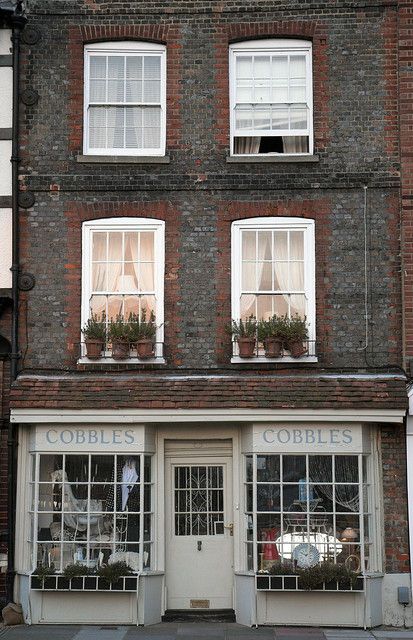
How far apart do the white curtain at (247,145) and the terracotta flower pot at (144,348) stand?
3265 mm

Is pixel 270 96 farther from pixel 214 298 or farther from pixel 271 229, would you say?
pixel 214 298

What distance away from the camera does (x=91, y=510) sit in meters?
13.9

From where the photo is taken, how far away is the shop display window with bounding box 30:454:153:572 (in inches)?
544

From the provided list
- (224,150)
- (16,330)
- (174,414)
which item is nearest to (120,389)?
(174,414)

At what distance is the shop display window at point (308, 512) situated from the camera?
1371cm

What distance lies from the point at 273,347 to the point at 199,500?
101 inches

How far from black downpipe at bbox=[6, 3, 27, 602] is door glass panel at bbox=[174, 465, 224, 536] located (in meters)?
2.41

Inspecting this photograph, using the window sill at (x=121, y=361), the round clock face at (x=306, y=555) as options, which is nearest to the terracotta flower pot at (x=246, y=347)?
the window sill at (x=121, y=361)

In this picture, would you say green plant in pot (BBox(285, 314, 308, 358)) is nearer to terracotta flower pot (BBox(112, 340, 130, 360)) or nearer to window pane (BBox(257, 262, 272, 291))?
window pane (BBox(257, 262, 272, 291))

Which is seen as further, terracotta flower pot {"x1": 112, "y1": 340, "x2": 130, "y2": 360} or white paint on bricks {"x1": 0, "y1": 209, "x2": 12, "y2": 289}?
white paint on bricks {"x1": 0, "y1": 209, "x2": 12, "y2": 289}

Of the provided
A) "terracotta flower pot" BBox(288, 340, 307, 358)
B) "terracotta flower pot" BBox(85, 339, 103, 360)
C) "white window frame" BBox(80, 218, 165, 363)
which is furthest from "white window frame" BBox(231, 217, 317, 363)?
"terracotta flower pot" BBox(85, 339, 103, 360)

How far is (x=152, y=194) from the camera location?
1462 cm

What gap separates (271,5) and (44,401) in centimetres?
690

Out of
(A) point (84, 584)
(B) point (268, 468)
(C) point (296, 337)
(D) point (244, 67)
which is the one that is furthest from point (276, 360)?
(D) point (244, 67)
